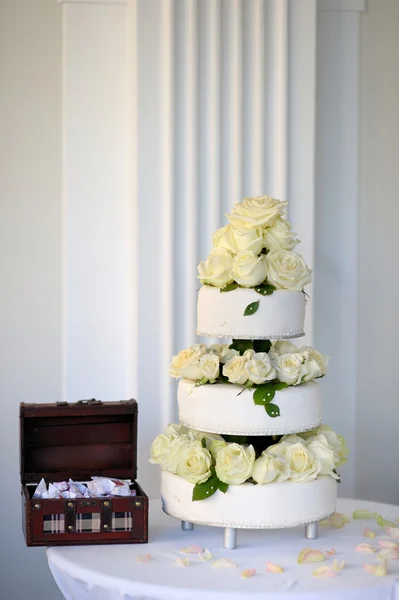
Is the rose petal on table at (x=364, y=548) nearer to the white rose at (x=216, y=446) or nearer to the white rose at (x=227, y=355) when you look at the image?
the white rose at (x=216, y=446)

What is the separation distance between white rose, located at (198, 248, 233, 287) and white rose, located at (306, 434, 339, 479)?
478mm

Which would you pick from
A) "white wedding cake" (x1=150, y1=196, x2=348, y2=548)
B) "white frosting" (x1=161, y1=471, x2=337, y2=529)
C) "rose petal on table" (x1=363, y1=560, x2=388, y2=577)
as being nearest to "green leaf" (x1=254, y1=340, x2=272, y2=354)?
"white wedding cake" (x1=150, y1=196, x2=348, y2=548)

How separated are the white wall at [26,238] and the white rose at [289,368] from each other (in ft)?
4.22

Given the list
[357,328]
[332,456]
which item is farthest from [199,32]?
[332,456]

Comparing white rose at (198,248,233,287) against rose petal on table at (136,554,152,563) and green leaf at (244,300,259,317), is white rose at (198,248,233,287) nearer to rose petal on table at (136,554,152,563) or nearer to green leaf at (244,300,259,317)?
green leaf at (244,300,259,317)

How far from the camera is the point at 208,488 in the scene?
222 centimetres

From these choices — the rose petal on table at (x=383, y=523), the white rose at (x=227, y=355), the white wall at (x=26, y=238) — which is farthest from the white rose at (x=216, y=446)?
the white wall at (x=26, y=238)

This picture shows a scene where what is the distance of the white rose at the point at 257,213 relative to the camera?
89.7 inches

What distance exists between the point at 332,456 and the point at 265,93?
1549mm

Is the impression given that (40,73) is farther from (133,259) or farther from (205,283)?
(205,283)

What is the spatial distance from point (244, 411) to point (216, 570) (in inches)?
15.3

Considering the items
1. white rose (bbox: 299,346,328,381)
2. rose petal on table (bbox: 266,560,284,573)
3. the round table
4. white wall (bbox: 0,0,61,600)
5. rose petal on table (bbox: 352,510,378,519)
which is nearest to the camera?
the round table

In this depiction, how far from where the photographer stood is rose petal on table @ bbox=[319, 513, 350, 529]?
246cm

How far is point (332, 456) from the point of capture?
2.28m
